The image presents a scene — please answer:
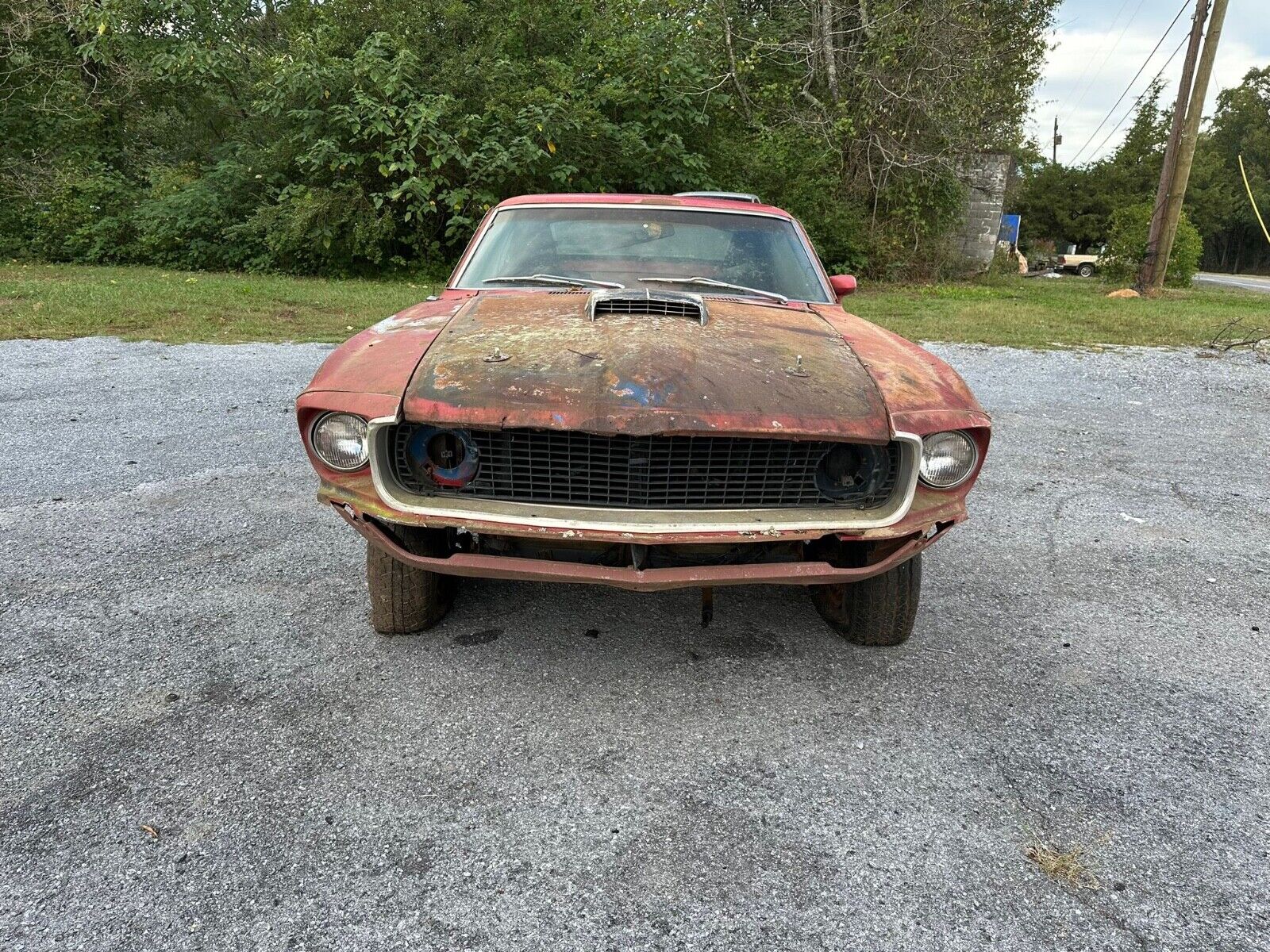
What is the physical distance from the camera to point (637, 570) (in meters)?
2.31

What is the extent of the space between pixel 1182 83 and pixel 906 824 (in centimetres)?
1762

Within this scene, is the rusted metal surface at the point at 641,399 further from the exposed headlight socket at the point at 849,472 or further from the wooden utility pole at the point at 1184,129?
the wooden utility pole at the point at 1184,129

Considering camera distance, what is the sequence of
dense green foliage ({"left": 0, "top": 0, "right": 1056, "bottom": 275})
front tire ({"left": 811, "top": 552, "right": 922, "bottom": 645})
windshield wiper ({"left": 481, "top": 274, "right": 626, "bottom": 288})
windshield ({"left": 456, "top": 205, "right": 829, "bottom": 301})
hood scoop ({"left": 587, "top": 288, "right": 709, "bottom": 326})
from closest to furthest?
front tire ({"left": 811, "top": 552, "right": 922, "bottom": 645}) → hood scoop ({"left": 587, "top": 288, "right": 709, "bottom": 326}) → windshield wiper ({"left": 481, "top": 274, "right": 626, "bottom": 288}) → windshield ({"left": 456, "top": 205, "right": 829, "bottom": 301}) → dense green foliage ({"left": 0, "top": 0, "right": 1056, "bottom": 275})

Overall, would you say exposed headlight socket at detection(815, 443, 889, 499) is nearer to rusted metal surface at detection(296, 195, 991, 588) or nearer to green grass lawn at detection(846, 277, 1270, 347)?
rusted metal surface at detection(296, 195, 991, 588)

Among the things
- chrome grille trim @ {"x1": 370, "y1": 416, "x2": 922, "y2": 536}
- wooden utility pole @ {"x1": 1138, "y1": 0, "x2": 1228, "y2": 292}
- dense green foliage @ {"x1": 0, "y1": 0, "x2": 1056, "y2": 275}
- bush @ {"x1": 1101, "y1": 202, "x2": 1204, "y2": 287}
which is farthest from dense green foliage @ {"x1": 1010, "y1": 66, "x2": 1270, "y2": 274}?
chrome grille trim @ {"x1": 370, "y1": 416, "x2": 922, "y2": 536}

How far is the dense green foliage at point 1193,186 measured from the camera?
139 feet

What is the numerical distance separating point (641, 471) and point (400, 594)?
0.99m

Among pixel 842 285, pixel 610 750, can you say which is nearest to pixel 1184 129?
pixel 842 285

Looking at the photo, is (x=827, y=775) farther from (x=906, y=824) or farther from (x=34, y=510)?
(x=34, y=510)

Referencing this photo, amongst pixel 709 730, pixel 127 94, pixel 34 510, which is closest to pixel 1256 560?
pixel 709 730

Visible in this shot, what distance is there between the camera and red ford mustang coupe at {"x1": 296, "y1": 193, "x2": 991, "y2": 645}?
2248 millimetres

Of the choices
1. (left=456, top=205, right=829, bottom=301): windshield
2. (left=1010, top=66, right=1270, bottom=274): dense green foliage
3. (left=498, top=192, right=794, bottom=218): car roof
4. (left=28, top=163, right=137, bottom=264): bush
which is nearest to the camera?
(left=456, top=205, right=829, bottom=301): windshield

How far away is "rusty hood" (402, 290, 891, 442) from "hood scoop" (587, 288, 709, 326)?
6 cm

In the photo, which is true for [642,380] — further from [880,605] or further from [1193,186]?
[1193,186]
